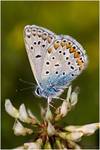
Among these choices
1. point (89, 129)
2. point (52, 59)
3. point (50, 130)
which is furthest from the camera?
point (52, 59)

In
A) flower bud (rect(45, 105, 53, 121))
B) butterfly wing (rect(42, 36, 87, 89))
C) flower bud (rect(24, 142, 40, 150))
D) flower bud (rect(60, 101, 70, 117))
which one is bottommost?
flower bud (rect(24, 142, 40, 150))

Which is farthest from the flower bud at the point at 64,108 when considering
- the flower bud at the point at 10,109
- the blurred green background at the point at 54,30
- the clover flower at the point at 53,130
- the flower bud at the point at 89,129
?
the blurred green background at the point at 54,30

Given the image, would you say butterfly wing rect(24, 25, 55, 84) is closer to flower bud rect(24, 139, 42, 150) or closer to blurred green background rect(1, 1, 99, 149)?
flower bud rect(24, 139, 42, 150)

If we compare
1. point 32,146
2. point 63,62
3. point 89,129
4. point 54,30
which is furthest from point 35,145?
point 54,30

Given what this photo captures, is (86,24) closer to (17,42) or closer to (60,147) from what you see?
(17,42)

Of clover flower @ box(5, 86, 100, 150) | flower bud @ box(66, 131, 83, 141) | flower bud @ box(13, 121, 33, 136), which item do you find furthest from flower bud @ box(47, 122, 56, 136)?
flower bud @ box(13, 121, 33, 136)

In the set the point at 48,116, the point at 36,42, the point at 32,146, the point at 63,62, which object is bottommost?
the point at 32,146

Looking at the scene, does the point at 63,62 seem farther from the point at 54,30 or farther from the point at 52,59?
the point at 54,30
